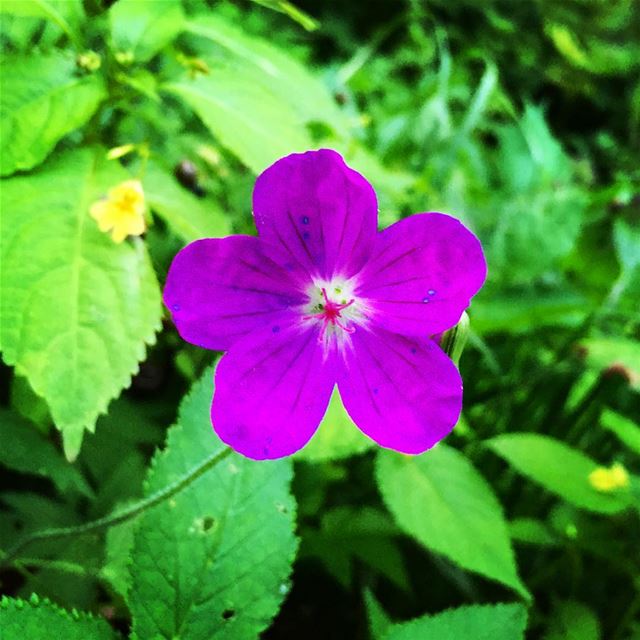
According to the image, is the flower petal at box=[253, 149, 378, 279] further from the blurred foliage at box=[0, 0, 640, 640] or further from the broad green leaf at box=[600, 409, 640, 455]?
the broad green leaf at box=[600, 409, 640, 455]

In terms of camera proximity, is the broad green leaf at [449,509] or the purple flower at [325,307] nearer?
the purple flower at [325,307]

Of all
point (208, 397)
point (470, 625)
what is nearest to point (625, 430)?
point (470, 625)

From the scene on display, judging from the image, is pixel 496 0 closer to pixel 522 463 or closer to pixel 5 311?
pixel 522 463

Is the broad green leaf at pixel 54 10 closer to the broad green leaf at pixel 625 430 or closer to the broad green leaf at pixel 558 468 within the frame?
the broad green leaf at pixel 558 468

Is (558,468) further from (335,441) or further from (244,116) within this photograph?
(244,116)

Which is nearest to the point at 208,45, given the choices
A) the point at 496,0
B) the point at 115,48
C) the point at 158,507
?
the point at 115,48

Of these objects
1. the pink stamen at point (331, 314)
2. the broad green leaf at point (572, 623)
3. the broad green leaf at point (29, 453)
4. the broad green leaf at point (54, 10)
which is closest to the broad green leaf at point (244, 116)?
the broad green leaf at point (54, 10)

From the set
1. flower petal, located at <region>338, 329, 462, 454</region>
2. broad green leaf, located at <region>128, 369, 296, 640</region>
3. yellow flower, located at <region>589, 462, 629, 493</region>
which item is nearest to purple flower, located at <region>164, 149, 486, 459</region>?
flower petal, located at <region>338, 329, 462, 454</region>
